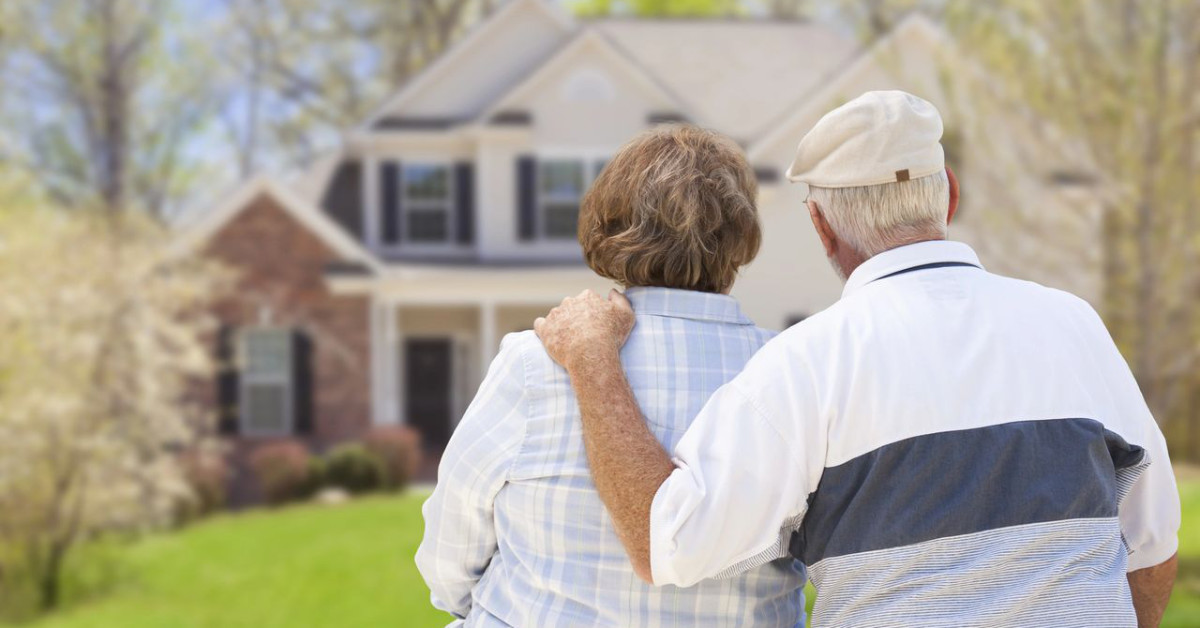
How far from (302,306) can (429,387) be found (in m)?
2.57

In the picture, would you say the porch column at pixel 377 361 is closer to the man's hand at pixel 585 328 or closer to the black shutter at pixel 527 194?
the black shutter at pixel 527 194

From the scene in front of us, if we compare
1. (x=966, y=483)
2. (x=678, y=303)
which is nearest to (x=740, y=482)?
(x=966, y=483)

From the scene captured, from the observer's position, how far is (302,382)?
1675 centimetres

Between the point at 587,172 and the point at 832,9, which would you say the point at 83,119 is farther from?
the point at 832,9

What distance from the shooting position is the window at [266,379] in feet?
55.4

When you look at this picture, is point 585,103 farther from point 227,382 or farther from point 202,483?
point 202,483

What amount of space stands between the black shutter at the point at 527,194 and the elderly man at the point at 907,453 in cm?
1562

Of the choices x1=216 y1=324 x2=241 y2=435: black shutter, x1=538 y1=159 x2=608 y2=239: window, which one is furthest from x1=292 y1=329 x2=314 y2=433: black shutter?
x1=538 y1=159 x2=608 y2=239: window

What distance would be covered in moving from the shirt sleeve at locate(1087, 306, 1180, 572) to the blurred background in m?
6.75

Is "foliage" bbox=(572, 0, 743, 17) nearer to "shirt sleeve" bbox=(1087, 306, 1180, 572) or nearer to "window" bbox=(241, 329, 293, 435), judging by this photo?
"window" bbox=(241, 329, 293, 435)

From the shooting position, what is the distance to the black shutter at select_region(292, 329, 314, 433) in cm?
1667

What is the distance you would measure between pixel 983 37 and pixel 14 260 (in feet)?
26.9

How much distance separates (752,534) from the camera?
193cm

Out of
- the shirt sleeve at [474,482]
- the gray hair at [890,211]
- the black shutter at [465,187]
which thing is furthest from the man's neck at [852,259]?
the black shutter at [465,187]
